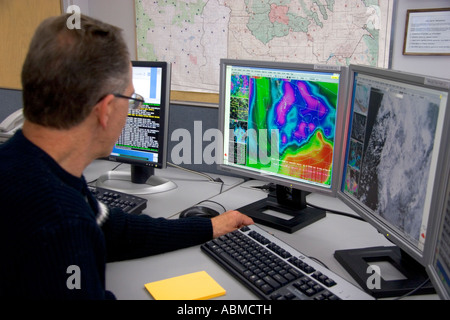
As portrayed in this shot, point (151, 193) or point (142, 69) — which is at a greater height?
point (142, 69)

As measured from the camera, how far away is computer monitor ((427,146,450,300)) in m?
0.68

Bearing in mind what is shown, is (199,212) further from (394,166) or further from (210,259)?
(394,166)

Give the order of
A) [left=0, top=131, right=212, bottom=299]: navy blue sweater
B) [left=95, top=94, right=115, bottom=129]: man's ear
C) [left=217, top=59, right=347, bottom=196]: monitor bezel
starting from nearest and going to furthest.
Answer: [left=0, top=131, right=212, bottom=299]: navy blue sweater, [left=95, top=94, right=115, bottom=129]: man's ear, [left=217, top=59, right=347, bottom=196]: monitor bezel

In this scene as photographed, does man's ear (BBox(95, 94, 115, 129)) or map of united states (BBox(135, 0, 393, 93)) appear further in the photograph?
map of united states (BBox(135, 0, 393, 93))

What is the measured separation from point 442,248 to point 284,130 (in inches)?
23.7

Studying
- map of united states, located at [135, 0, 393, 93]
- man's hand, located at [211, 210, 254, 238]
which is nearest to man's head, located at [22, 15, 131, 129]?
man's hand, located at [211, 210, 254, 238]

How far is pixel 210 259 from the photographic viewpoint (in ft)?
3.32

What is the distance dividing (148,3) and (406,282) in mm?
1636

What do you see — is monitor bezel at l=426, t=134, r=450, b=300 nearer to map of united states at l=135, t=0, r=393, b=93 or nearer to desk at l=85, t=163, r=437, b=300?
desk at l=85, t=163, r=437, b=300

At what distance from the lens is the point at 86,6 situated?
2.19 meters

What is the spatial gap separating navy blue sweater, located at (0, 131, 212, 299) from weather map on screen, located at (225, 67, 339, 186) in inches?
25.6

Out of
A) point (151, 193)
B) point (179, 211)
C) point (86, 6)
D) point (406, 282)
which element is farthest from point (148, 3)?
point (406, 282)

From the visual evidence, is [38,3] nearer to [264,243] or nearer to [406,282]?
[264,243]

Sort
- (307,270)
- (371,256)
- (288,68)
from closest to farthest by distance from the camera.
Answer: (307,270) → (371,256) → (288,68)
